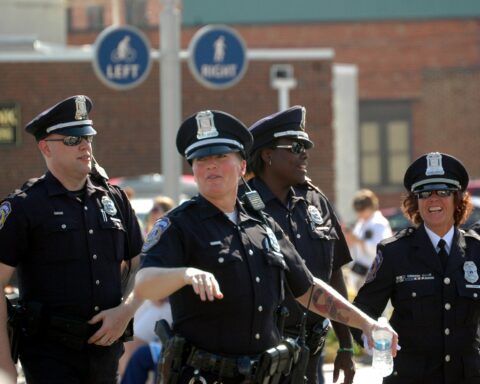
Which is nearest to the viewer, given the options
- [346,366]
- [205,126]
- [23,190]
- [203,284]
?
[203,284]

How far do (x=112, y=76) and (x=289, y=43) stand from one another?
22342mm

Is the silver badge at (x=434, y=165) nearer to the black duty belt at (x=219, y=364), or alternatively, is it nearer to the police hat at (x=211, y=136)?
the police hat at (x=211, y=136)

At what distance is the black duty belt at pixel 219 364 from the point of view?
5172 mm

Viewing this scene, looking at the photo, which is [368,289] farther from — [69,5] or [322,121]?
[69,5]

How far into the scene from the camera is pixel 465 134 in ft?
123

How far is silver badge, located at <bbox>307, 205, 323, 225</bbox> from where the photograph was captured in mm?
7102

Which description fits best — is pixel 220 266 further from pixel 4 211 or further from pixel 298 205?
pixel 298 205

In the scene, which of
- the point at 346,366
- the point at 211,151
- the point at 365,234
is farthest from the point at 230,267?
the point at 365,234

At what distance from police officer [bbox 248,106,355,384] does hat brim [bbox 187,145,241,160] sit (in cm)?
168

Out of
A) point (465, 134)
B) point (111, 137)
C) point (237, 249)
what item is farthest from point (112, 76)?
point (465, 134)

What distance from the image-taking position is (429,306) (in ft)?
20.7

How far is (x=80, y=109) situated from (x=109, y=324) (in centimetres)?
118

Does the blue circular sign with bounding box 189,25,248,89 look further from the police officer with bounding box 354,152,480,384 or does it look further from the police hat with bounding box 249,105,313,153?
the police officer with bounding box 354,152,480,384

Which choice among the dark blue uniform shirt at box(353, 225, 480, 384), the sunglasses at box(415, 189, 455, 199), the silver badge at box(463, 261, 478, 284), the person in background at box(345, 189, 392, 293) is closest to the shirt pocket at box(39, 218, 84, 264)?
the dark blue uniform shirt at box(353, 225, 480, 384)
